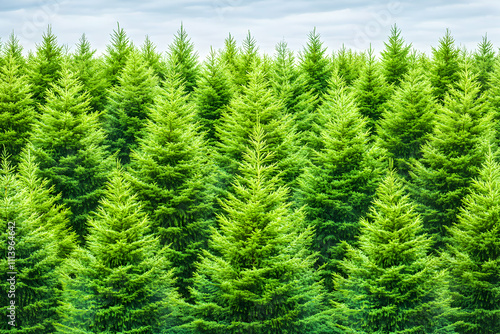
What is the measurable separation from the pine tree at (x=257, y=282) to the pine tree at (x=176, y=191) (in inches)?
153

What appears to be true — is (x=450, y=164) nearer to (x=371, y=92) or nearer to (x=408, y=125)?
(x=408, y=125)

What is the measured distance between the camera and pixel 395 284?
17.0 metres

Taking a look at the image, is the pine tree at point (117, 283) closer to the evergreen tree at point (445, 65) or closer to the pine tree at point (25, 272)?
the pine tree at point (25, 272)

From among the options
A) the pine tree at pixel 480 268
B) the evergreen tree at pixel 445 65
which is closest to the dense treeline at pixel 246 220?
the pine tree at pixel 480 268

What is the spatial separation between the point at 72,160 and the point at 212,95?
37.0 feet

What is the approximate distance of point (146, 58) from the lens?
1753 inches

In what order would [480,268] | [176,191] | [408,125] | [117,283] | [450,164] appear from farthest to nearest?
[408,125] → [450,164] → [176,191] → [480,268] → [117,283]

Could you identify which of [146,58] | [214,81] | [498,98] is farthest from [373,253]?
[146,58]

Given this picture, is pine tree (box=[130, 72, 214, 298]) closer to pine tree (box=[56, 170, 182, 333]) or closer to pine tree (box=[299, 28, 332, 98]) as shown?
pine tree (box=[56, 170, 182, 333])

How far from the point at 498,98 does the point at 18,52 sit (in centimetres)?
4564

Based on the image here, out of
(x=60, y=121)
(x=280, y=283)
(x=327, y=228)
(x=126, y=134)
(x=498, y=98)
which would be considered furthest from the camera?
(x=498, y=98)

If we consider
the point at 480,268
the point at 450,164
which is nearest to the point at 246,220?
the point at 480,268

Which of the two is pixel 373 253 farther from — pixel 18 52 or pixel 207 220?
pixel 18 52

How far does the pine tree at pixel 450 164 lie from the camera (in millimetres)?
25156
